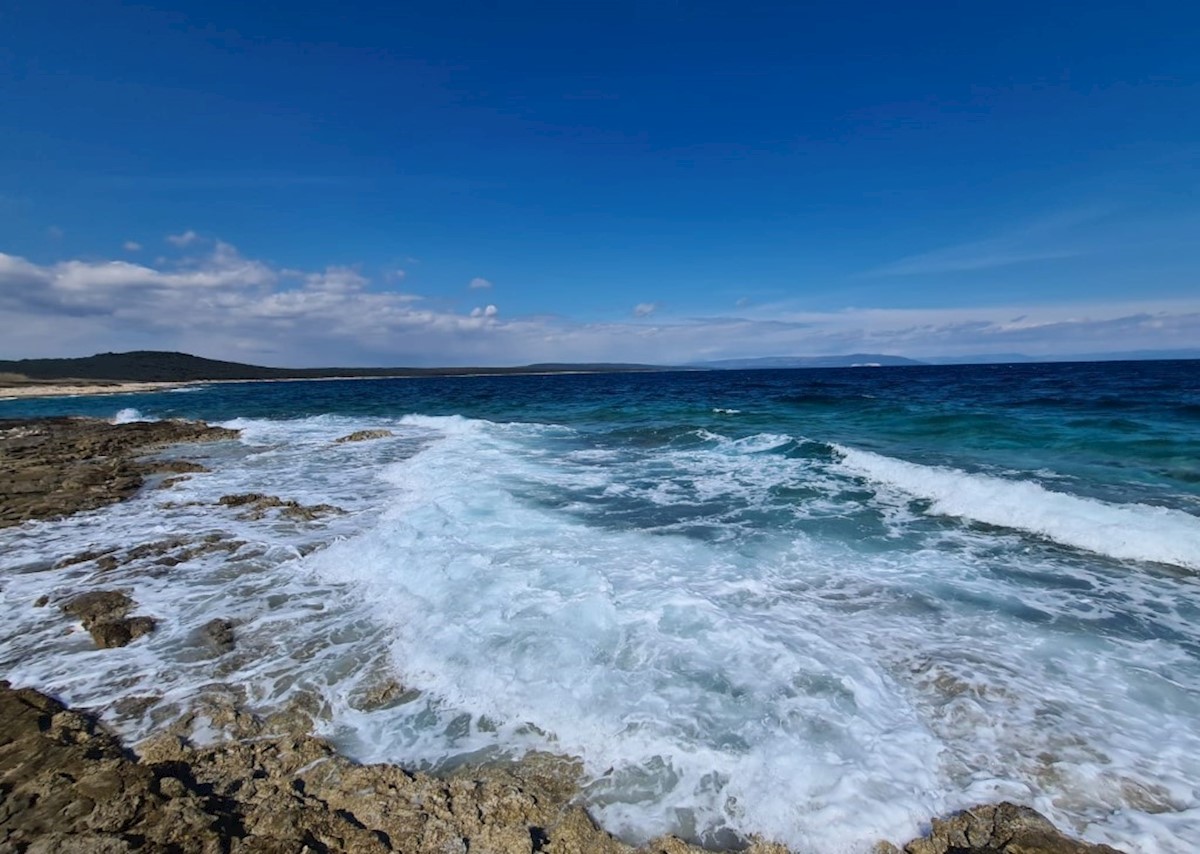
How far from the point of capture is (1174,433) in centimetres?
1545

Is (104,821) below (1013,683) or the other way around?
the other way around

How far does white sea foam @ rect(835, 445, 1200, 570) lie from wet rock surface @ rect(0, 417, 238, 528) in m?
16.2

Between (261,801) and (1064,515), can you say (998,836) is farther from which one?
(1064,515)

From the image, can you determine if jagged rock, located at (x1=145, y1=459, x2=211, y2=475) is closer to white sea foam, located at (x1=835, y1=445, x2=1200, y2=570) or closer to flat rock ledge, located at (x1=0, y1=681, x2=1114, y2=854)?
flat rock ledge, located at (x1=0, y1=681, x2=1114, y2=854)

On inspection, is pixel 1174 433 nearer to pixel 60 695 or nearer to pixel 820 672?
pixel 820 672

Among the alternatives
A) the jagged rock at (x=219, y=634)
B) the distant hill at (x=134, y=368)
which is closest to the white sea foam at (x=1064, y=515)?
the jagged rock at (x=219, y=634)

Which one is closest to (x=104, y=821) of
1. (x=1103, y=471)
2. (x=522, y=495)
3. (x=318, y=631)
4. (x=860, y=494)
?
(x=318, y=631)

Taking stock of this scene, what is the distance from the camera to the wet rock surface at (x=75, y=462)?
1050 centimetres

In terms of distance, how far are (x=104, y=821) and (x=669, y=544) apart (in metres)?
6.49

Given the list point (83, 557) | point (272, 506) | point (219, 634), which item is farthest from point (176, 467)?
point (219, 634)

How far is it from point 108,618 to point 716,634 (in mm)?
6212

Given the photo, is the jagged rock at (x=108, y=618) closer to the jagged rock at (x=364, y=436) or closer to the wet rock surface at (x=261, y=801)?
the wet rock surface at (x=261, y=801)

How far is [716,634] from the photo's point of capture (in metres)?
5.39

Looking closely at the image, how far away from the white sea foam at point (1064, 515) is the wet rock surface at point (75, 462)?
16.2 meters
